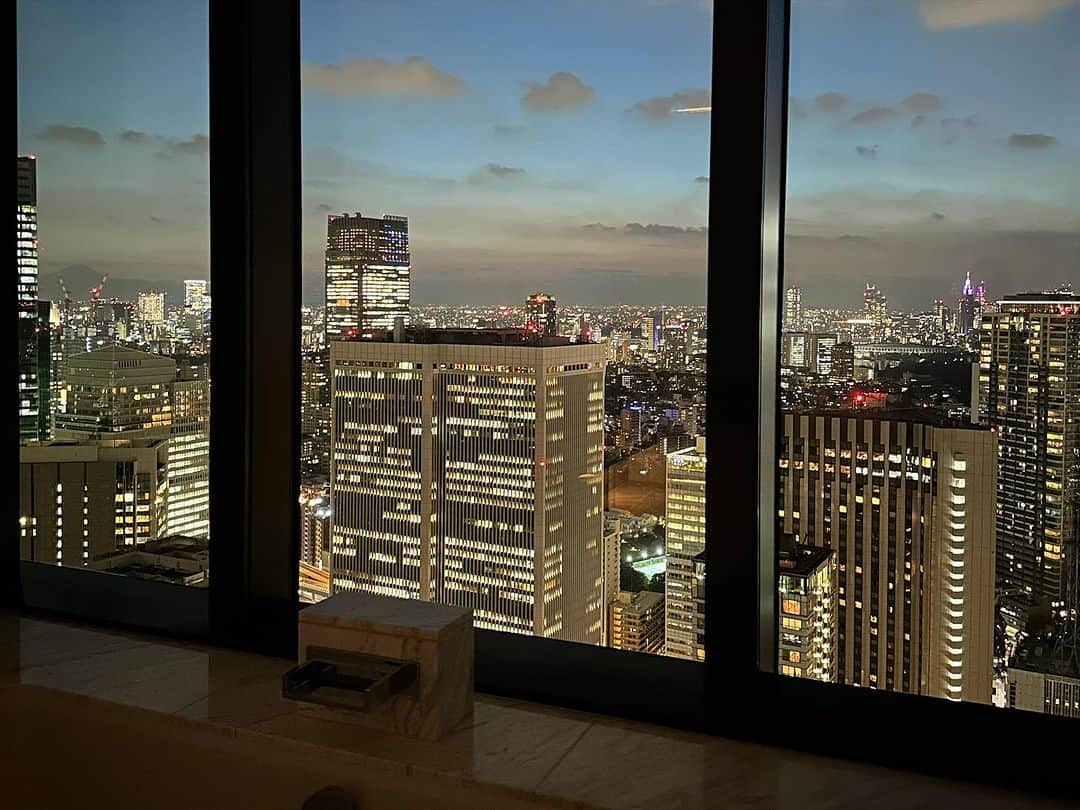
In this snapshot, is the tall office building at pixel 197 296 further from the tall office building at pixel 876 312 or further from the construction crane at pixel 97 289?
the tall office building at pixel 876 312

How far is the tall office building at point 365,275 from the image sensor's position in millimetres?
1819

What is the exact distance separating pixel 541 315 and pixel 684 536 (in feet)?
1.60

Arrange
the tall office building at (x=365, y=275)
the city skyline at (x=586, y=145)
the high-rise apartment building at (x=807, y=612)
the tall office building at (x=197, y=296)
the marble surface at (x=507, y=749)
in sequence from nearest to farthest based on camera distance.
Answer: the marble surface at (x=507, y=749) < the city skyline at (x=586, y=145) < the high-rise apartment building at (x=807, y=612) < the tall office building at (x=365, y=275) < the tall office building at (x=197, y=296)

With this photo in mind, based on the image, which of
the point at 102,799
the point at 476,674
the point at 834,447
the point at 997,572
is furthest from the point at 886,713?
the point at 102,799

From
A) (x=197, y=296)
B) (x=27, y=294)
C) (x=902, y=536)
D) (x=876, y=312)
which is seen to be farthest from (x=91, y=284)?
(x=902, y=536)

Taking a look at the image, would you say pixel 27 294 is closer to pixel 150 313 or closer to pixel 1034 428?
pixel 150 313

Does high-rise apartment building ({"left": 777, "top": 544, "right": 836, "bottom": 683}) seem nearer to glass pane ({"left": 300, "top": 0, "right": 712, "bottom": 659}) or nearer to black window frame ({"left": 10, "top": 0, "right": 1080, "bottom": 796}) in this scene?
black window frame ({"left": 10, "top": 0, "right": 1080, "bottom": 796})

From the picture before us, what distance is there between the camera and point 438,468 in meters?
1.77

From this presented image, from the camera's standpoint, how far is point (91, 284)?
2.17 meters

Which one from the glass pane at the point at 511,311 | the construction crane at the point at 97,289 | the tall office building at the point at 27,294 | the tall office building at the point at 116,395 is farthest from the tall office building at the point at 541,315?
the tall office building at the point at 27,294

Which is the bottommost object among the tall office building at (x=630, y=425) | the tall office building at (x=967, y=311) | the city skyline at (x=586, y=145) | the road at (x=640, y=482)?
the road at (x=640, y=482)

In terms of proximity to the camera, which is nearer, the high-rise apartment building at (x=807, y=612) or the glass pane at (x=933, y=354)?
the glass pane at (x=933, y=354)

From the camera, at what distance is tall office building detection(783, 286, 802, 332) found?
4.91 ft

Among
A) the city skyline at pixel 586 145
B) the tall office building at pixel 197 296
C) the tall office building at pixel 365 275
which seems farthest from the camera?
the tall office building at pixel 197 296
